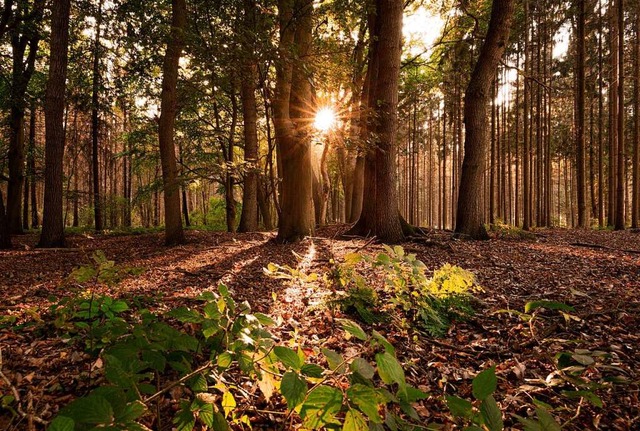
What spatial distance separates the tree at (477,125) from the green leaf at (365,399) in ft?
26.6

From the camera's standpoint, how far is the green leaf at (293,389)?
1086 millimetres

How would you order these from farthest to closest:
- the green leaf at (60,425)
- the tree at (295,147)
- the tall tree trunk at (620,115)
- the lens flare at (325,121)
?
the tall tree trunk at (620,115) < the lens flare at (325,121) < the tree at (295,147) < the green leaf at (60,425)

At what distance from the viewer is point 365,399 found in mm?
1061

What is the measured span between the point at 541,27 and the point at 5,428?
68.8 feet

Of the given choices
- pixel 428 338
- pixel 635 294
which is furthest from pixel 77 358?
pixel 635 294

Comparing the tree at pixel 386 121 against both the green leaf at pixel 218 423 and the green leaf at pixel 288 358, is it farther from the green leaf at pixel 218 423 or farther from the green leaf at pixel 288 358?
the green leaf at pixel 218 423

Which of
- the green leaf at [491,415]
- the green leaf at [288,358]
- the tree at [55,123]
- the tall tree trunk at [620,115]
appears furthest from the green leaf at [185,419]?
the tall tree trunk at [620,115]

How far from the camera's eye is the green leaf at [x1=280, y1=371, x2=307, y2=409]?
3.56 ft

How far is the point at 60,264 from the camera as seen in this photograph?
6.40 m

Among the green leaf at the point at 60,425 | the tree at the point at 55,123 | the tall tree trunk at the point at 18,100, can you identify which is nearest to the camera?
the green leaf at the point at 60,425

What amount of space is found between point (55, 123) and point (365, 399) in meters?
10.0

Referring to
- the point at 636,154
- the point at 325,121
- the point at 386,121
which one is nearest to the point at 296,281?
the point at 386,121

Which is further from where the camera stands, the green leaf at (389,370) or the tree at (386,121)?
the tree at (386,121)

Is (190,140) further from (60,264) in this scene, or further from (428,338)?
(428,338)
